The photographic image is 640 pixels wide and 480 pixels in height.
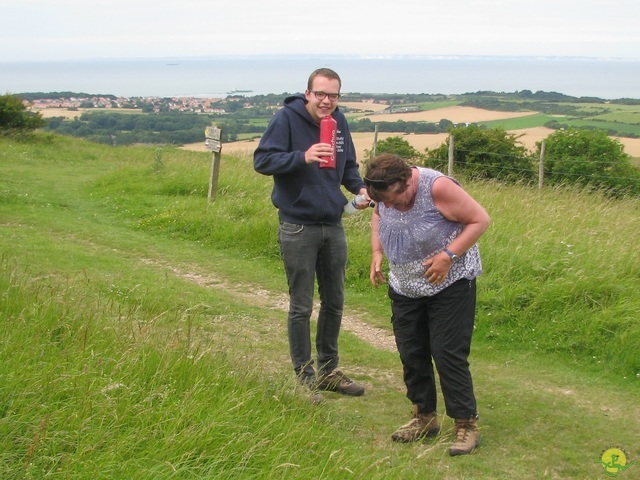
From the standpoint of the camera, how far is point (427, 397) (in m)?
4.55

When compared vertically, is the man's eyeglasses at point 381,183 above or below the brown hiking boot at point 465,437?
above

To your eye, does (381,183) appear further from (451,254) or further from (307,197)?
(307,197)

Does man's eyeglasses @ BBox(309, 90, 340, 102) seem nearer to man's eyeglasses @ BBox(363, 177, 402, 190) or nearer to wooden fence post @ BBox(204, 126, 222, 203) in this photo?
man's eyeglasses @ BBox(363, 177, 402, 190)

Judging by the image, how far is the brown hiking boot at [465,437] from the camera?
14.1ft

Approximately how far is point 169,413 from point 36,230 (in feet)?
26.5

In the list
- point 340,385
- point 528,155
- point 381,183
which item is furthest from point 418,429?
point 528,155

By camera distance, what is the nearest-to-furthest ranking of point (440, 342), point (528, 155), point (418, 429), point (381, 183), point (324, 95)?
point (381, 183) < point (440, 342) < point (418, 429) < point (324, 95) < point (528, 155)

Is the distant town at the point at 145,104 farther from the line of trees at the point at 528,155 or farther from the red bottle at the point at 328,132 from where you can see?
the red bottle at the point at 328,132

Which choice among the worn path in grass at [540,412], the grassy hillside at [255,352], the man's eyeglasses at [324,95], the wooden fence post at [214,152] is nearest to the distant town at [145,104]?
the wooden fence post at [214,152]

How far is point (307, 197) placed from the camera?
15.9ft

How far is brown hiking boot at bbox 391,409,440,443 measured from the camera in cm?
442

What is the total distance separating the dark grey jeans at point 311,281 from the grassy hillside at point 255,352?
1.00ft

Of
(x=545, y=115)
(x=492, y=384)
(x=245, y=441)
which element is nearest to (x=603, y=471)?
(x=492, y=384)

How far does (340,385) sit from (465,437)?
1140 millimetres
